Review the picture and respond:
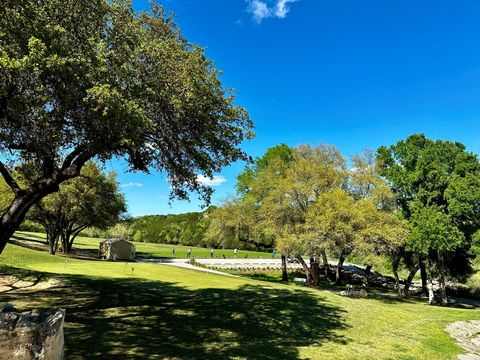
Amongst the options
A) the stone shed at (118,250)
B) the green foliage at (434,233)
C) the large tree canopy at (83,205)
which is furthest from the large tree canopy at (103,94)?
the stone shed at (118,250)

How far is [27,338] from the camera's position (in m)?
4.28

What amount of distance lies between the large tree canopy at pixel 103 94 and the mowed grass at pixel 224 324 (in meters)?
4.29

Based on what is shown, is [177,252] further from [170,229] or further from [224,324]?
[224,324]

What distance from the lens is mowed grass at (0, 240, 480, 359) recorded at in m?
8.79

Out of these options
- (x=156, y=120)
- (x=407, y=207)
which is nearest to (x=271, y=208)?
(x=407, y=207)

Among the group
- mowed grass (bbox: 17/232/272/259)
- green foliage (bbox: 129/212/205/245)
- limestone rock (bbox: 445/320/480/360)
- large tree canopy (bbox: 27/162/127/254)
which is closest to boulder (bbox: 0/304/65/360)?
limestone rock (bbox: 445/320/480/360)

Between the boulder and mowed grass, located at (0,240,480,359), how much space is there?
3418mm

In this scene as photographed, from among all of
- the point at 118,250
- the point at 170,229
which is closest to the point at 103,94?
the point at 118,250

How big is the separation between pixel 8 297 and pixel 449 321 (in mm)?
18741

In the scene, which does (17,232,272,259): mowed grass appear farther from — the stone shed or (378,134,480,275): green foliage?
(378,134,480,275): green foliage

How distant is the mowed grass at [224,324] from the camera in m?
8.79

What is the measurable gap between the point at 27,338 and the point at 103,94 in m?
5.23

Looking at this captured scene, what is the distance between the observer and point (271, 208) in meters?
28.6

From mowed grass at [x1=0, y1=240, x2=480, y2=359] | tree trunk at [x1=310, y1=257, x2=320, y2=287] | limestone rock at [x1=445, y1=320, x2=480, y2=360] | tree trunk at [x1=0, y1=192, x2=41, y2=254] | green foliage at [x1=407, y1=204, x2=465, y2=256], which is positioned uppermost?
green foliage at [x1=407, y1=204, x2=465, y2=256]
